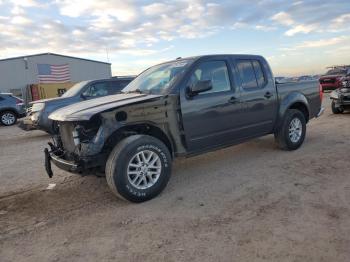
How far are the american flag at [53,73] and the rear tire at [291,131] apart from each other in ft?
102

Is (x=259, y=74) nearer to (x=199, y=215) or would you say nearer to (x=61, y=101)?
(x=199, y=215)

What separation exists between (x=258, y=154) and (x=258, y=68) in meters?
1.59

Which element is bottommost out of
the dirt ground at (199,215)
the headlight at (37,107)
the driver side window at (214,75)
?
the dirt ground at (199,215)

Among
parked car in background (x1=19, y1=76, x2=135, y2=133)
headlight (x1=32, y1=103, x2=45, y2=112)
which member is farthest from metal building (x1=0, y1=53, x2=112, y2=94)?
headlight (x1=32, y1=103, x2=45, y2=112)

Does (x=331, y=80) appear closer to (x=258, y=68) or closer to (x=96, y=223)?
(x=258, y=68)

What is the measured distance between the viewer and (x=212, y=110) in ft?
17.4

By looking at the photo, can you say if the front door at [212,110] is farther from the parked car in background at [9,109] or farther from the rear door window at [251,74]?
the parked car in background at [9,109]

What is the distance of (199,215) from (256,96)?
2.73 meters

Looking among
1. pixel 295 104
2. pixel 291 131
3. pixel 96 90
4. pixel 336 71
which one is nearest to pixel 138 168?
pixel 291 131

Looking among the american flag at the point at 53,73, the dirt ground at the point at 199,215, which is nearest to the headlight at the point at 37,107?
the dirt ground at the point at 199,215

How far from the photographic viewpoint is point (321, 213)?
3865 millimetres

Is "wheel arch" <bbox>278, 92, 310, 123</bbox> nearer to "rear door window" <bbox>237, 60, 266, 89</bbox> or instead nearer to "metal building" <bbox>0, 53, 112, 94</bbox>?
"rear door window" <bbox>237, 60, 266, 89</bbox>

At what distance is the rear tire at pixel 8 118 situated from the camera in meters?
16.8

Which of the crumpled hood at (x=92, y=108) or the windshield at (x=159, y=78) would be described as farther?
the windshield at (x=159, y=78)
